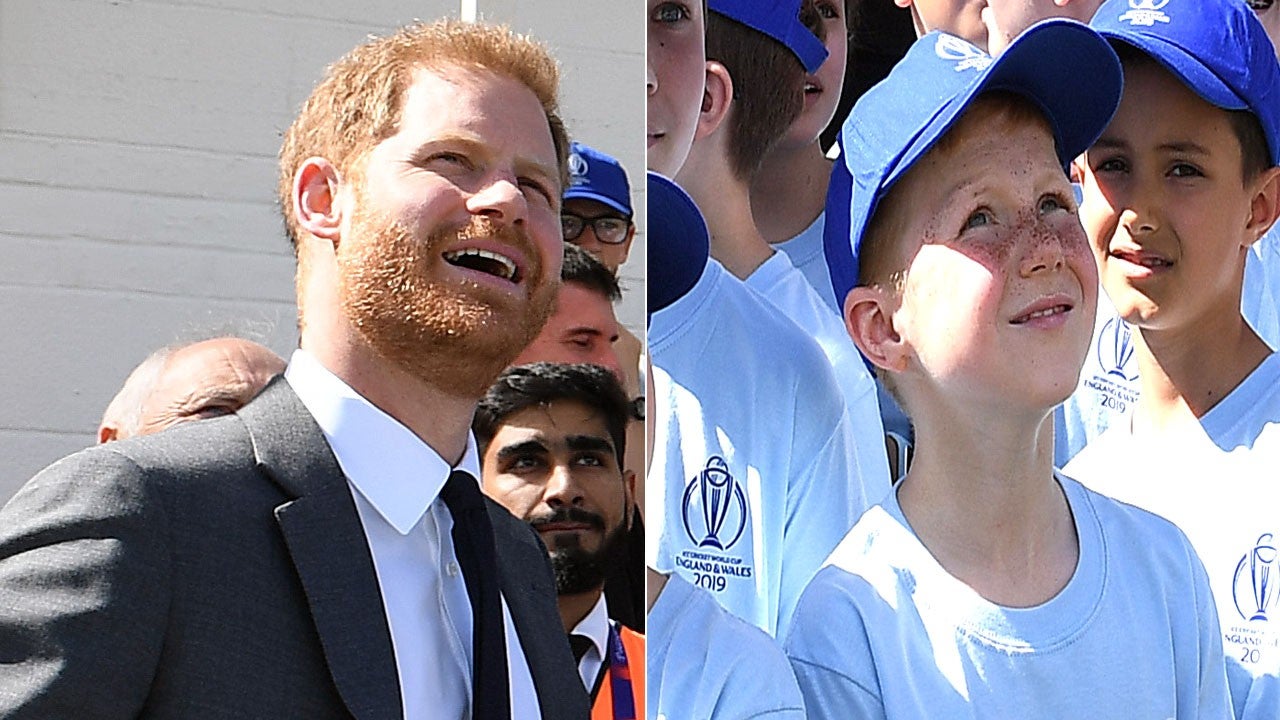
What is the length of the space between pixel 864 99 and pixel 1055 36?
164mm

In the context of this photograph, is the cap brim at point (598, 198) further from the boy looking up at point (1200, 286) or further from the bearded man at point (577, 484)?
the boy looking up at point (1200, 286)

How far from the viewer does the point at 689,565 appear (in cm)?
142

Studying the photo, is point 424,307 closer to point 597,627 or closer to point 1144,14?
point 597,627

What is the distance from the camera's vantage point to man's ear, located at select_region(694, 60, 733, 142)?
4.82 ft

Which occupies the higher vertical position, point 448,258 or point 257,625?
point 448,258

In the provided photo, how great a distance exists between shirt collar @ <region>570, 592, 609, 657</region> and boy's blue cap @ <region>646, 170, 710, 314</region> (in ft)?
1.28

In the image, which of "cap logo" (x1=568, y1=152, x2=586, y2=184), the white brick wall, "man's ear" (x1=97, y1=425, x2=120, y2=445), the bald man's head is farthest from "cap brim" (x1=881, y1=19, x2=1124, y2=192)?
the white brick wall

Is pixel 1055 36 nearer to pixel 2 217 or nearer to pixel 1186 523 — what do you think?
pixel 1186 523

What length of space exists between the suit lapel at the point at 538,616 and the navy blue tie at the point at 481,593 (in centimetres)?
4

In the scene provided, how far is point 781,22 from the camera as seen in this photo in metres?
1.51

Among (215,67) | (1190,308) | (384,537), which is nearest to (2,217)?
(215,67)

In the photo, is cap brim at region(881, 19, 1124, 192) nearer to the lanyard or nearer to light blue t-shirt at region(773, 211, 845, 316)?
light blue t-shirt at region(773, 211, 845, 316)

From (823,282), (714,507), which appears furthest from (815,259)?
(714,507)

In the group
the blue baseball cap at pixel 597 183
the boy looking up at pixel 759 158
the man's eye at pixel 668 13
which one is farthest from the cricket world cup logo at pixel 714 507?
the blue baseball cap at pixel 597 183
